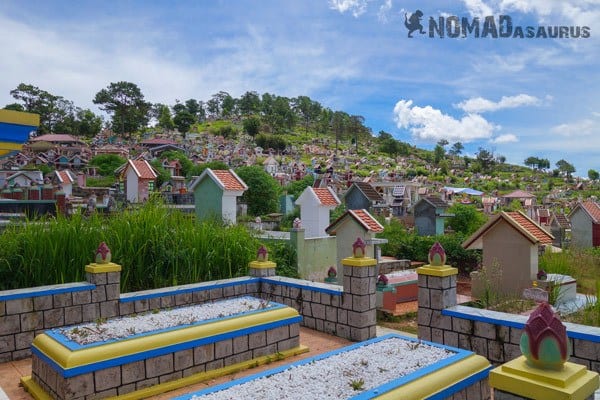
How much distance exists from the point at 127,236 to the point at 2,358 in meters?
2.61

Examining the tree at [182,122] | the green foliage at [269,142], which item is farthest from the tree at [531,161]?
the tree at [182,122]

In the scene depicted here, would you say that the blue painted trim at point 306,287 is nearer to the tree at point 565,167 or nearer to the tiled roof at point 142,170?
the tiled roof at point 142,170

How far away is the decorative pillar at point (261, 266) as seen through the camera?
831 centimetres

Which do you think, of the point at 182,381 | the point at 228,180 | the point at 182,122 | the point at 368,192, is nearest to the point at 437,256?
the point at 182,381

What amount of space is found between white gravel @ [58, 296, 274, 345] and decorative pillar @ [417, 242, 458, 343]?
6.86 feet

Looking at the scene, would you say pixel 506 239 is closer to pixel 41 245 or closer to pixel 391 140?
pixel 41 245

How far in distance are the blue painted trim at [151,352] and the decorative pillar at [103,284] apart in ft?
4.71

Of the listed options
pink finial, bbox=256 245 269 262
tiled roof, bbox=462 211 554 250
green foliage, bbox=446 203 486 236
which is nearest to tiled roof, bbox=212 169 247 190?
pink finial, bbox=256 245 269 262

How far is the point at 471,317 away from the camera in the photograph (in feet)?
17.9

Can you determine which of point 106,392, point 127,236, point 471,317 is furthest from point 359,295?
point 127,236

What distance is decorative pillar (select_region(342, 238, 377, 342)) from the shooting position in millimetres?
6637

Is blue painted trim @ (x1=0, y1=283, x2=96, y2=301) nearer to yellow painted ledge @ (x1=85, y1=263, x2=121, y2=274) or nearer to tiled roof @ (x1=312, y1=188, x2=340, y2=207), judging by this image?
yellow painted ledge @ (x1=85, y1=263, x2=121, y2=274)

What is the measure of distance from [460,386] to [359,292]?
2589mm

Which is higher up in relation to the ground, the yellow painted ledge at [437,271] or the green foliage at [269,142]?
the green foliage at [269,142]
